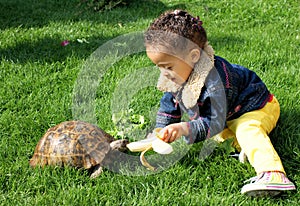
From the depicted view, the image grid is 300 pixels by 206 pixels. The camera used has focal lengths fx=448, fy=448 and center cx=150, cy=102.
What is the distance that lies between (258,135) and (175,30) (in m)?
0.96

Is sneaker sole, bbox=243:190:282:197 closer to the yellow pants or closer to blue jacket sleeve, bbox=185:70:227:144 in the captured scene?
the yellow pants

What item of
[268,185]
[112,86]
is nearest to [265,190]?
[268,185]

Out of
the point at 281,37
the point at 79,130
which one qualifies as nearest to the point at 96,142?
the point at 79,130

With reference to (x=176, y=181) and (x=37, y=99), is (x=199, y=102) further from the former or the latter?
(x=37, y=99)

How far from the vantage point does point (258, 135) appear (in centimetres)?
321

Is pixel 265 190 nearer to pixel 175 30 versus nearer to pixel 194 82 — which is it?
pixel 194 82

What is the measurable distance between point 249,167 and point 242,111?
44 centimetres

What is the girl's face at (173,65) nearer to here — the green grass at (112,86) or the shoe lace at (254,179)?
the green grass at (112,86)

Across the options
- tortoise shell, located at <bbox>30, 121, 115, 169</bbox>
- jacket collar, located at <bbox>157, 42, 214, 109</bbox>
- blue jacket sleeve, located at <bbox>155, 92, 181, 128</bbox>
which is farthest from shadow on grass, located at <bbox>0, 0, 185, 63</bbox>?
jacket collar, located at <bbox>157, 42, 214, 109</bbox>

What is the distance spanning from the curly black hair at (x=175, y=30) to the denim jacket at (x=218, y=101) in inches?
12.6

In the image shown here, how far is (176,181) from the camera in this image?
3152 mm

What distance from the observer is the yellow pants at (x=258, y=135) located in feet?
10.1

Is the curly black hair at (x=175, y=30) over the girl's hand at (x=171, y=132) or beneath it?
over

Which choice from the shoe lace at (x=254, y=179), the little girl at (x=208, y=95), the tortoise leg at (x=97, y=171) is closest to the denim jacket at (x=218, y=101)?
the little girl at (x=208, y=95)
